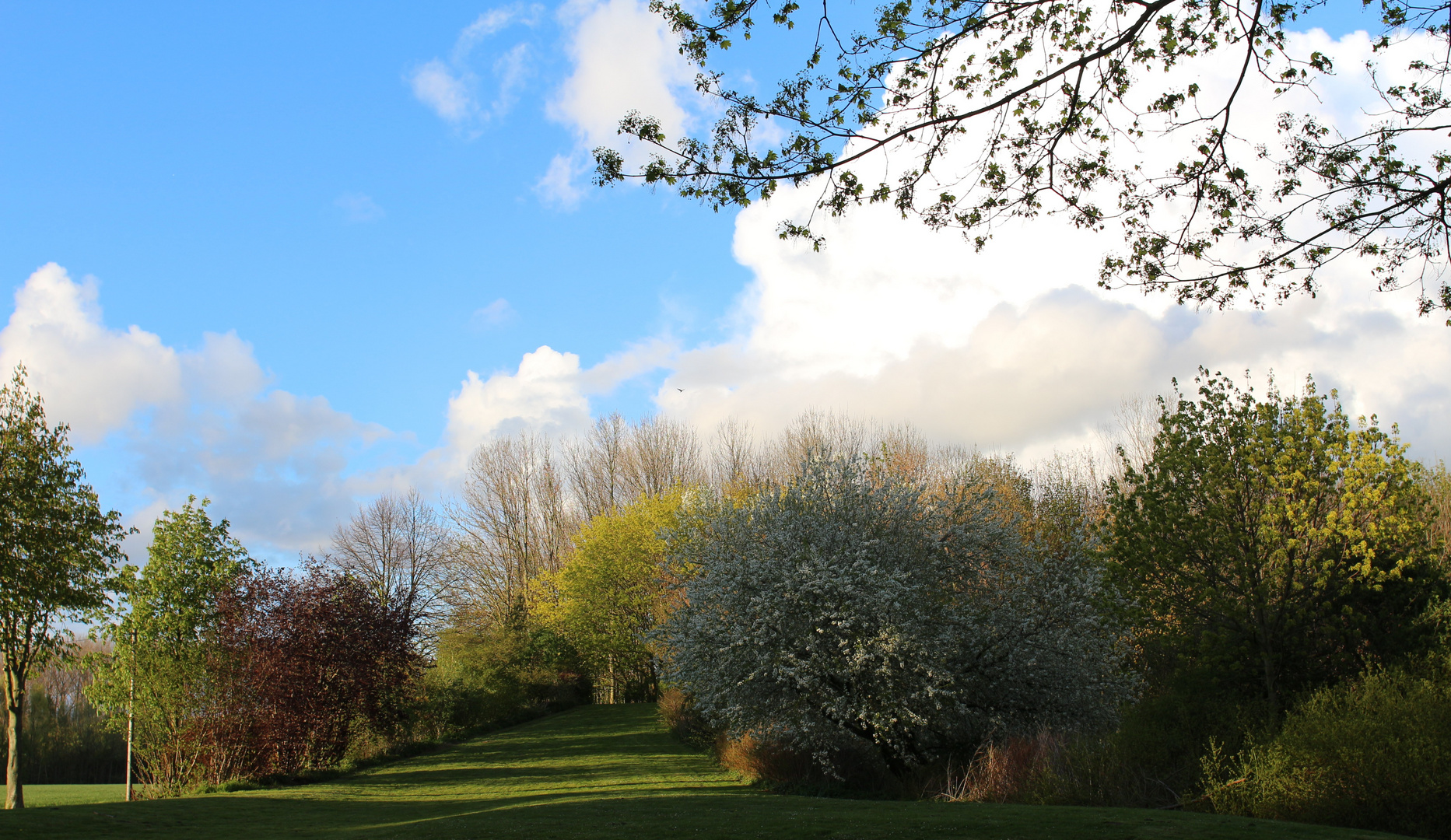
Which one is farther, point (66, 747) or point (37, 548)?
point (66, 747)

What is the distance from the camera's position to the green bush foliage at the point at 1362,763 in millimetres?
9141

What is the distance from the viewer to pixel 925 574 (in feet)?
54.5

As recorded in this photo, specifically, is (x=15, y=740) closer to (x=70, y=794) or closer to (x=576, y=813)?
(x=576, y=813)

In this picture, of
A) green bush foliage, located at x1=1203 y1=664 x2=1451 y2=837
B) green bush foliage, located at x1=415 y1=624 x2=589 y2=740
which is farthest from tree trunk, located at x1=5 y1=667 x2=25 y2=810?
green bush foliage, located at x1=1203 y1=664 x2=1451 y2=837

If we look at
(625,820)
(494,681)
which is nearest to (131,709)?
(625,820)

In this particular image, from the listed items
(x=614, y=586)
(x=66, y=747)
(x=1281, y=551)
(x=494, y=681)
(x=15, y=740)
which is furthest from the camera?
(x=614, y=586)

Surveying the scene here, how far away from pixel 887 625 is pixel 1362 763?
21.7 ft

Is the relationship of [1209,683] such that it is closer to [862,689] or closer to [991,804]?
[991,804]

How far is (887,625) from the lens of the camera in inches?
573

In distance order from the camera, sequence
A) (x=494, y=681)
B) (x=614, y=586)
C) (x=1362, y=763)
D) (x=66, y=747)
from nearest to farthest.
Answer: (x=1362, y=763) → (x=494, y=681) → (x=66, y=747) → (x=614, y=586)

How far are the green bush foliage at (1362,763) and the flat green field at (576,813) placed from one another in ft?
4.35

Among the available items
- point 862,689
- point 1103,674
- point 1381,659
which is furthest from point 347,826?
point 1381,659

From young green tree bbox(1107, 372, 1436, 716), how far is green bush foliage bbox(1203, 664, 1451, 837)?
1192 mm

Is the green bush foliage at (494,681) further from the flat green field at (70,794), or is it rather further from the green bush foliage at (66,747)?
the green bush foliage at (66,747)
